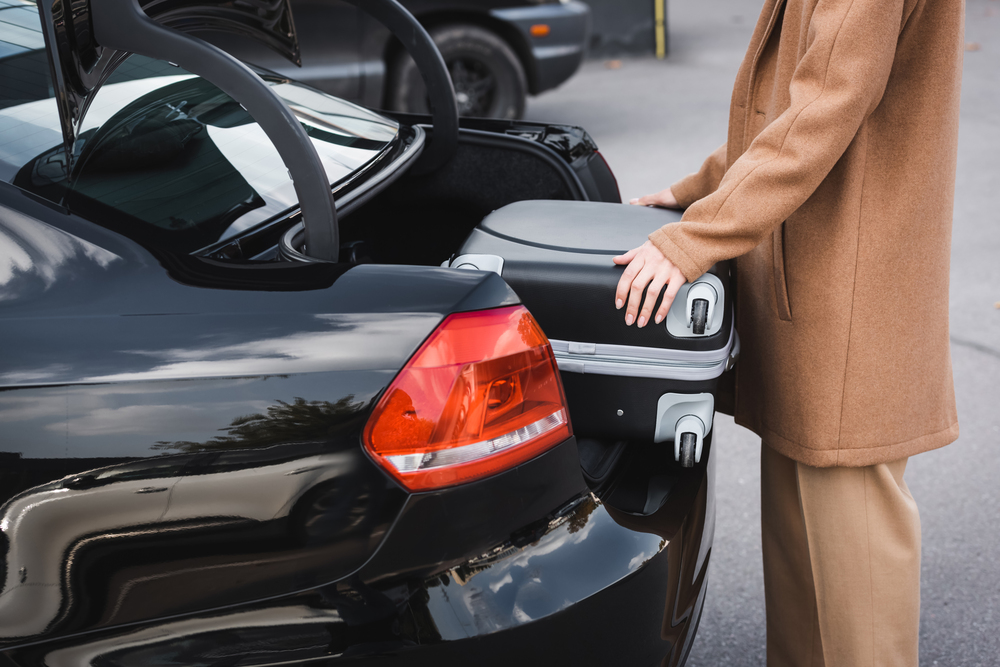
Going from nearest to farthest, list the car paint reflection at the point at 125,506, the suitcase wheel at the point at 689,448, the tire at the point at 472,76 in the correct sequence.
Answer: the car paint reflection at the point at 125,506, the suitcase wheel at the point at 689,448, the tire at the point at 472,76

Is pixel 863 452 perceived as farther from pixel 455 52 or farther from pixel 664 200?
pixel 455 52

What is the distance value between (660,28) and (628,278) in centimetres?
886

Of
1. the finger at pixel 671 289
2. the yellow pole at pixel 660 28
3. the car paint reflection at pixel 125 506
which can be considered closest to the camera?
A: the car paint reflection at pixel 125 506

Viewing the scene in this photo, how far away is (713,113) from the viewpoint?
693 centimetres

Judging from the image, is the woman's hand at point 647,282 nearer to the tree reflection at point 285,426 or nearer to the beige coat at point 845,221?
the beige coat at point 845,221

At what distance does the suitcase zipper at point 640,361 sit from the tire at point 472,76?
4606mm

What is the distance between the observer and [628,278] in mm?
1370

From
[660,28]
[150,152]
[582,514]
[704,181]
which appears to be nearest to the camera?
[582,514]

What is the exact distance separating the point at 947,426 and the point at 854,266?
15.6 inches

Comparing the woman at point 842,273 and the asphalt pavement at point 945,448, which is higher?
the woman at point 842,273

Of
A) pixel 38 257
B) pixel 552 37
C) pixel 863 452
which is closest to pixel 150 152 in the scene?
pixel 38 257

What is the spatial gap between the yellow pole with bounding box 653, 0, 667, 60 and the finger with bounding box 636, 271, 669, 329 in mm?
8737

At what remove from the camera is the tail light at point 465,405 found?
3.69ft

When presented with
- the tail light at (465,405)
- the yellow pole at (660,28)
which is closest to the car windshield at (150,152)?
the tail light at (465,405)
